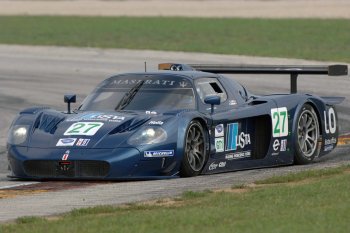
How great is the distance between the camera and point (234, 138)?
1306cm

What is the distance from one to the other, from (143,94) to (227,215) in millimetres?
4423

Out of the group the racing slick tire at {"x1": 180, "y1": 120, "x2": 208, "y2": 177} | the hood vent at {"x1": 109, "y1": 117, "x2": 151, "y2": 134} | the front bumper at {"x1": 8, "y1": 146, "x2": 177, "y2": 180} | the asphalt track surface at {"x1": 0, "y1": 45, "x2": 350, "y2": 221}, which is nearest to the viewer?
the asphalt track surface at {"x1": 0, "y1": 45, "x2": 350, "y2": 221}

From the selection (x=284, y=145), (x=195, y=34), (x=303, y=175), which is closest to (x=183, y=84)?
(x=284, y=145)

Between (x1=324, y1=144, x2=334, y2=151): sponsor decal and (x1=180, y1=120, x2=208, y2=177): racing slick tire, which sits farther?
(x1=324, y1=144, x2=334, y2=151): sponsor decal

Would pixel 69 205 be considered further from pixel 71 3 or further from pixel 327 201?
pixel 71 3

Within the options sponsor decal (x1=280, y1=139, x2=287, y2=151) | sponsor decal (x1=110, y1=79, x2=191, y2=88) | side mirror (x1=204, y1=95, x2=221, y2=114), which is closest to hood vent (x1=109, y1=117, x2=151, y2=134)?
side mirror (x1=204, y1=95, x2=221, y2=114)

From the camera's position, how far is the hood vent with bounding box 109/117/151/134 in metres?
12.0

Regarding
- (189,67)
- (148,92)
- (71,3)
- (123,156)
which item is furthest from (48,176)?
(71,3)

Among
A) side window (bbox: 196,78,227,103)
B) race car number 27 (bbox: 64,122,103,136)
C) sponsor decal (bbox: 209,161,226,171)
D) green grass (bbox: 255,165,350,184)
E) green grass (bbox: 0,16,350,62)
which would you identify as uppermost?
green grass (bbox: 0,16,350,62)

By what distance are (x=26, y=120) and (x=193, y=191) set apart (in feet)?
8.86

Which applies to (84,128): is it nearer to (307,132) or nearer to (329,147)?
(307,132)

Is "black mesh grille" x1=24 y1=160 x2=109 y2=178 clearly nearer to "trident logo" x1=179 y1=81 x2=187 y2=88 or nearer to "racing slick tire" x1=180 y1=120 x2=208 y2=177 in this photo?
"racing slick tire" x1=180 y1=120 x2=208 y2=177

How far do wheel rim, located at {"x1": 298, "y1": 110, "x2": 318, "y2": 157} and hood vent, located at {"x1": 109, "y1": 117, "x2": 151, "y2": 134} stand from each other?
8.48 feet

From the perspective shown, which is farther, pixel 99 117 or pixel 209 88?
pixel 209 88
